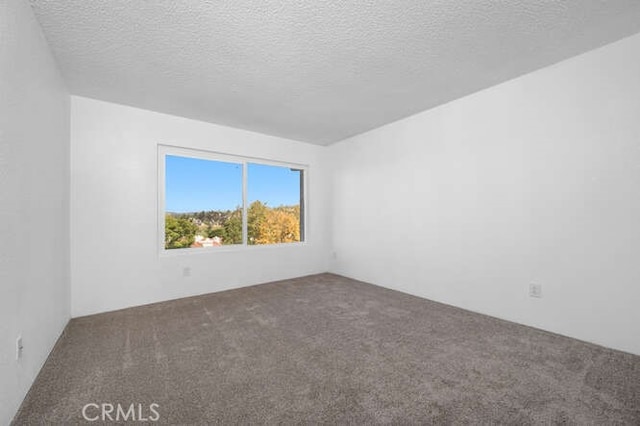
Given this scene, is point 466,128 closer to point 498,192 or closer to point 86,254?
point 498,192

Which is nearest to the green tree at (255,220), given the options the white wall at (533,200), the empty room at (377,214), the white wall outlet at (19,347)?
the empty room at (377,214)

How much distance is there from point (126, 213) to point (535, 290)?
14.3 ft

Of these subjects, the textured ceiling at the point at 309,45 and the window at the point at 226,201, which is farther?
the window at the point at 226,201

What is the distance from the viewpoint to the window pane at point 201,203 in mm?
3490

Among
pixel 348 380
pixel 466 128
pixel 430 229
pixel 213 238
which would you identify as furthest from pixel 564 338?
pixel 213 238

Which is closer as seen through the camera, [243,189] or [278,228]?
[243,189]

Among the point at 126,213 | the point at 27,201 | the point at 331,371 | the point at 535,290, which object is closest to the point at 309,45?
the point at 27,201

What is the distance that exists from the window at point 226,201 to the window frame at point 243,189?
1cm

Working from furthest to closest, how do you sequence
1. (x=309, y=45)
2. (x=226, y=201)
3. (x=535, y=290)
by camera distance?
1. (x=226, y=201)
2. (x=535, y=290)
3. (x=309, y=45)

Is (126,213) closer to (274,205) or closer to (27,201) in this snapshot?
(27,201)

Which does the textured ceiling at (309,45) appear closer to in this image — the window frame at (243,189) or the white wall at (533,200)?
the white wall at (533,200)

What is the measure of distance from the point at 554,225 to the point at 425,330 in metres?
1.48

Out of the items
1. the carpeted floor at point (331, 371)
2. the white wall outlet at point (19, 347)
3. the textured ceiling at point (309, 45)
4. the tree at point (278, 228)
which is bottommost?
the carpeted floor at point (331, 371)

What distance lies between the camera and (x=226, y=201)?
3980mm
